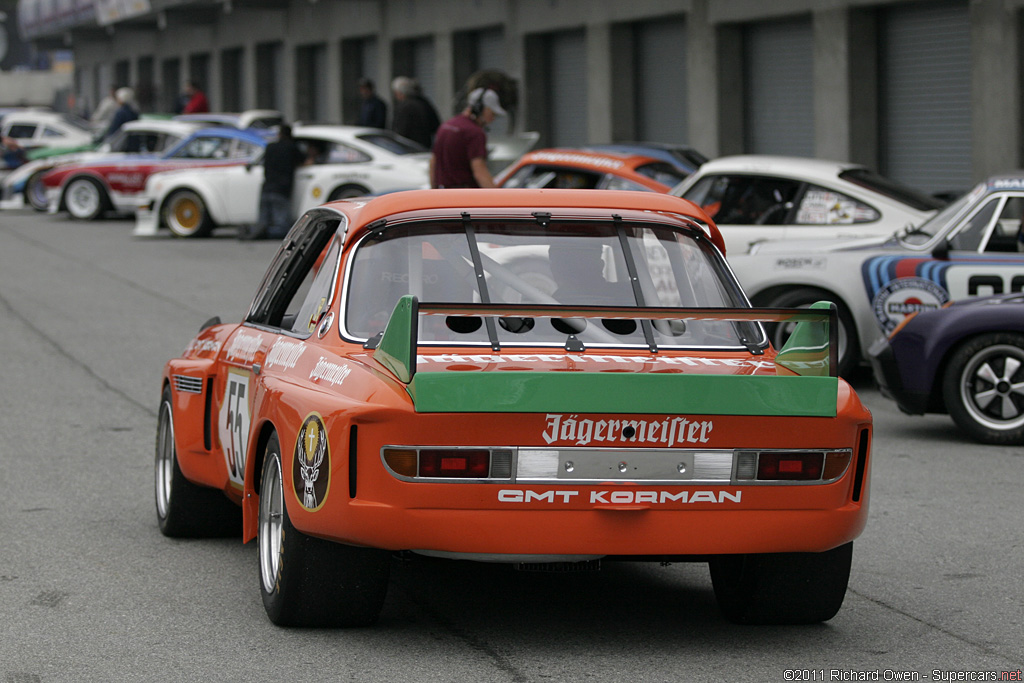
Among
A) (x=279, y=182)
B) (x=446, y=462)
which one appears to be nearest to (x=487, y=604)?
(x=446, y=462)

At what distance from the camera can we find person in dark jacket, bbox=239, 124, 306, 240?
2150cm

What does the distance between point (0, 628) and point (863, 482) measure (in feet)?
8.90

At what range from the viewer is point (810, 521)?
4656 millimetres

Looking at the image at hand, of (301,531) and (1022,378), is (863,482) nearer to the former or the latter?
(301,531)

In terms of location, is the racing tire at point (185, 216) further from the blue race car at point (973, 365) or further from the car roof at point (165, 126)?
the blue race car at point (973, 365)

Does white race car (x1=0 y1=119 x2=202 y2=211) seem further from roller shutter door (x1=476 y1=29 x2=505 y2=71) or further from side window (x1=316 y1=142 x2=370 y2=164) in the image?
roller shutter door (x1=476 y1=29 x2=505 y2=71)

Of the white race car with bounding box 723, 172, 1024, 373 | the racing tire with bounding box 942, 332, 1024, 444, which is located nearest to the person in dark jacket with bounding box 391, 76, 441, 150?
the white race car with bounding box 723, 172, 1024, 373

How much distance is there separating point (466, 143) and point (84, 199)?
15262mm

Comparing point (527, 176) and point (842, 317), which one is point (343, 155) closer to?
point (527, 176)

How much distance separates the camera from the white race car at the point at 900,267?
385 inches

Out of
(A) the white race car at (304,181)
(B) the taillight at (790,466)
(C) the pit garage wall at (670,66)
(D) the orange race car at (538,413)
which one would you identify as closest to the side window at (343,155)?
(A) the white race car at (304,181)

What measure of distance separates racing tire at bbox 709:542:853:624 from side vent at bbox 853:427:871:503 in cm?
26

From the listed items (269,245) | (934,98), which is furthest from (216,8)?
(934,98)

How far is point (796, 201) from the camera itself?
485 inches
